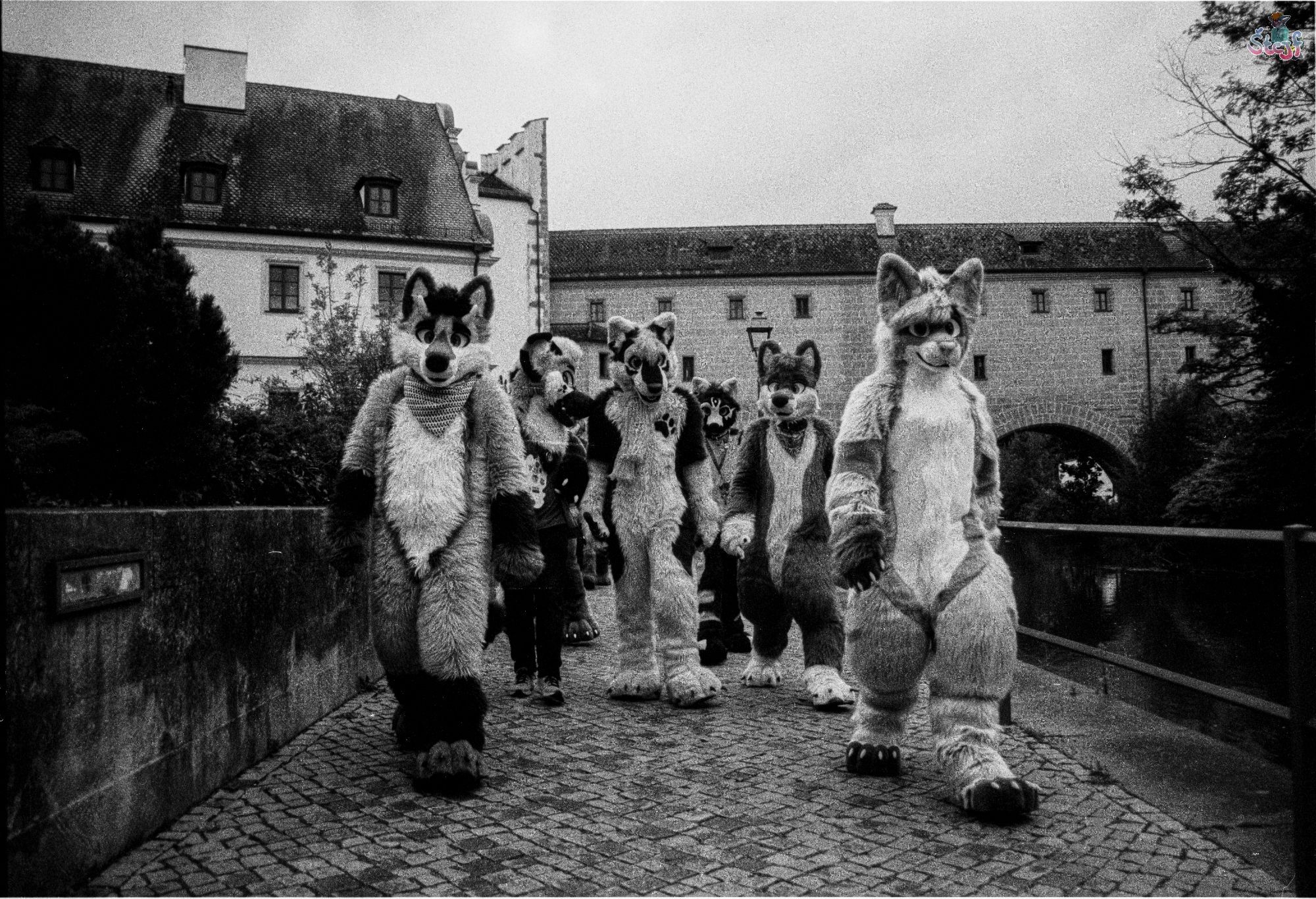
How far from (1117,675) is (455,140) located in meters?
32.3

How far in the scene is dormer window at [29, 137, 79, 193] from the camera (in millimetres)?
27594

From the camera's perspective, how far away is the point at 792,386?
6.37 metres

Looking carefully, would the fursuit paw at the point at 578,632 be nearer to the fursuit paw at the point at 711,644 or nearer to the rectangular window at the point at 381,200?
the fursuit paw at the point at 711,644

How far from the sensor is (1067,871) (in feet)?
10.4

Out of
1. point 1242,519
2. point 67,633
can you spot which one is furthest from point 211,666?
point 1242,519

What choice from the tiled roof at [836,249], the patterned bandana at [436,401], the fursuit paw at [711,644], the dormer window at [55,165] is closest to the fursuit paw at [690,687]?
the fursuit paw at [711,644]

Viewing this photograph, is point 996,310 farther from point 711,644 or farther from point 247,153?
point 711,644

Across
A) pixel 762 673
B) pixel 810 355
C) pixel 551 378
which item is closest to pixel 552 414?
pixel 551 378

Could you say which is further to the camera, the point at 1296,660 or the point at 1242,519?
the point at 1242,519

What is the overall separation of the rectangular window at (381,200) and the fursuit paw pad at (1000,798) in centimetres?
3001

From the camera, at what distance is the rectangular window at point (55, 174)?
2752 centimetres

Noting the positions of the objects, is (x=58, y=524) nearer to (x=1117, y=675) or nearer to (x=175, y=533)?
(x=175, y=533)

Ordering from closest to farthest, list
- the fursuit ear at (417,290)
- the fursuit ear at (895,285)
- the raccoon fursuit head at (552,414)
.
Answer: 1. the fursuit ear at (895,285)
2. the fursuit ear at (417,290)
3. the raccoon fursuit head at (552,414)

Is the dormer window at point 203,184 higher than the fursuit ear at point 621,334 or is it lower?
higher
